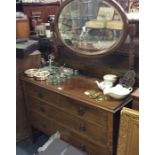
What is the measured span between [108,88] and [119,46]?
303 millimetres

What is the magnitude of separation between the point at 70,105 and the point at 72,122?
14 centimetres

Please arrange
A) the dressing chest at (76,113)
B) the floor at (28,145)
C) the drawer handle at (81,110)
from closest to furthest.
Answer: the dressing chest at (76,113) → the drawer handle at (81,110) → the floor at (28,145)

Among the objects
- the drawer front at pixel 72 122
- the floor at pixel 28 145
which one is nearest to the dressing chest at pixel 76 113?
the drawer front at pixel 72 122

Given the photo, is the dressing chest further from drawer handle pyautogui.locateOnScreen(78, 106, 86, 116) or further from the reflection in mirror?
the reflection in mirror

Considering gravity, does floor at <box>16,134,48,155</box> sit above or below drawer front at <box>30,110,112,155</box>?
below

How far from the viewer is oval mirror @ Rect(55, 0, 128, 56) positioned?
1.56 metres

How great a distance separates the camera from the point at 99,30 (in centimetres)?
168

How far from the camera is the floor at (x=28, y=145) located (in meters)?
2.07

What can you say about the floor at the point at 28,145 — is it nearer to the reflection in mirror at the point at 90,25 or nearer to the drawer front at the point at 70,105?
the drawer front at the point at 70,105

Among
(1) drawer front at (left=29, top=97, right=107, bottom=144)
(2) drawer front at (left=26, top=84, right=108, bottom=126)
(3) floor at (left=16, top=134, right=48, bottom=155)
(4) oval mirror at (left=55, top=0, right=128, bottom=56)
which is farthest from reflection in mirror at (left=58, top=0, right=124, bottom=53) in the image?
(3) floor at (left=16, top=134, right=48, bottom=155)

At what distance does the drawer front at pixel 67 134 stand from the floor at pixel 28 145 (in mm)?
203

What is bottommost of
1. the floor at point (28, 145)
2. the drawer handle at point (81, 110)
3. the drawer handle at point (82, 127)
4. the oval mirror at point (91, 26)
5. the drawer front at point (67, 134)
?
the floor at point (28, 145)

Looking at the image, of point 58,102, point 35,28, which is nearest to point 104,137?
point 58,102
